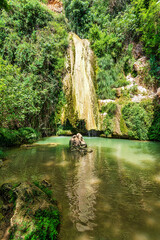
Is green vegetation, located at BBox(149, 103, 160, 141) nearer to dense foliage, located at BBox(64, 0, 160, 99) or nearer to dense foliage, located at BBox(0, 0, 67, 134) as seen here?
dense foliage, located at BBox(64, 0, 160, 99)

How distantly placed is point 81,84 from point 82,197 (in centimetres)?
1029

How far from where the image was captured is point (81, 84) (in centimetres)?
1172

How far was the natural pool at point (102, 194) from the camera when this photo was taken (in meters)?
1.71

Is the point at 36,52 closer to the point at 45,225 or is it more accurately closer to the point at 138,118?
the point at 138,118

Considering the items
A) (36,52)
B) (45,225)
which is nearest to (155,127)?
(45,225)

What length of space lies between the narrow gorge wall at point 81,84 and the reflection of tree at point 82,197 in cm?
719

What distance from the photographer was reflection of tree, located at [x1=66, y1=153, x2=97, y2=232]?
1.88m

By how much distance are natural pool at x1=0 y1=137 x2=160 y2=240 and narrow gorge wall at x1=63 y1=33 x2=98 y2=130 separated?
646 cm

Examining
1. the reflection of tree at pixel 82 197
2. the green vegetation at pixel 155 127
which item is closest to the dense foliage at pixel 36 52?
the reflection of tree at pixel 82 197

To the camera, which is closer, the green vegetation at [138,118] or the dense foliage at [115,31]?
the green vegetation at [138,118]

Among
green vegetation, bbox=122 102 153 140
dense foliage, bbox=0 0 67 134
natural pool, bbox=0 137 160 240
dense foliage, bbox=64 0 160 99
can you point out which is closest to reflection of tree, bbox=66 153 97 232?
natural pool, bbox=0 137 160 240

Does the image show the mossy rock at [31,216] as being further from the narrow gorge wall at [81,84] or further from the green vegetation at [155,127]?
the green vegetation at [155,127]

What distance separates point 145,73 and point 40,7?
11.1 metres

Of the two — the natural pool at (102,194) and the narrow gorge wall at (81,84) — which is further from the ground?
the narrow gorge wall at (81,84)
